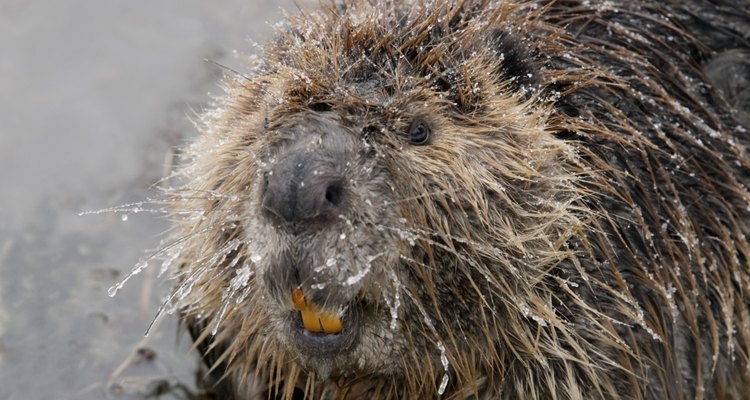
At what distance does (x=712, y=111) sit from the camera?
3486mm

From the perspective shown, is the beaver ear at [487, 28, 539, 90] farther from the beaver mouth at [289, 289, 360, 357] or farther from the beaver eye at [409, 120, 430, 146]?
the beaver mouth at [289, 289, 360, 357]

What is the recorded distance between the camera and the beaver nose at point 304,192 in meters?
2.44

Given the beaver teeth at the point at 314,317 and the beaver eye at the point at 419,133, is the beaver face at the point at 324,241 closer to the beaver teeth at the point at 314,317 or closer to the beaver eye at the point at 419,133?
the beaver teeth at the point at 314,317

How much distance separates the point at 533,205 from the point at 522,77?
38 cm

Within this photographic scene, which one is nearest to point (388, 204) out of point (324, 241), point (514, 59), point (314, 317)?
point (324, 241)

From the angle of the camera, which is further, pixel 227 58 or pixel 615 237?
pixel 227 58

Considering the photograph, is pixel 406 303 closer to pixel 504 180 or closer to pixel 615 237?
pixel 504 180

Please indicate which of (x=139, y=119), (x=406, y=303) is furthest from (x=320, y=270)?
(x=139, y=119)

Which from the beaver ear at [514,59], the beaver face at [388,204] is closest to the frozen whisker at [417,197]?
the beaver face at [388,204]

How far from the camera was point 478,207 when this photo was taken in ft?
9.25

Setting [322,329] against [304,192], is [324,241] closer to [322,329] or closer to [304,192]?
[304,192]

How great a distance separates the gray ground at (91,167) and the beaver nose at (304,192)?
5.27 feet

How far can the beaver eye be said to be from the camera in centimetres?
279

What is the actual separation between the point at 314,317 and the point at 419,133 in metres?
0.54
